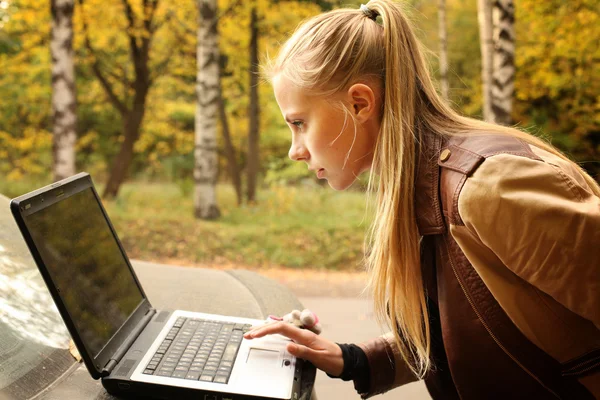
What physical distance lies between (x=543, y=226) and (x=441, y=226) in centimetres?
23

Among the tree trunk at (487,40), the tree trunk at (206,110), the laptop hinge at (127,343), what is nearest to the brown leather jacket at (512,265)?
the laptop hinge at (127,343)

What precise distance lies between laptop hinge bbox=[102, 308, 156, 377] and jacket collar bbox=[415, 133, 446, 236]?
679mm

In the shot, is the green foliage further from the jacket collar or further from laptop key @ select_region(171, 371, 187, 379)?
laptop key @ select_region(171, 371, 187, 379)

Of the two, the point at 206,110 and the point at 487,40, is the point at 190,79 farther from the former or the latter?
the point at 487,40

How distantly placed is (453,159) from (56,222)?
824mm

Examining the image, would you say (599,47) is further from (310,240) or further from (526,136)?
(526,136)

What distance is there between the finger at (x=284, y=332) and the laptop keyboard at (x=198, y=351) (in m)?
0.05

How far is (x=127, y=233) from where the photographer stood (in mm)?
5992

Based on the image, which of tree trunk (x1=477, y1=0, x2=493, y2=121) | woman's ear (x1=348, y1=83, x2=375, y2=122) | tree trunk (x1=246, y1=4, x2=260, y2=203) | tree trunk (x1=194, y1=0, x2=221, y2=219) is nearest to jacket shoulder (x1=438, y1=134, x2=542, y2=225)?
woman's ear (x1=348, y1=83, x2=375, y2=122)

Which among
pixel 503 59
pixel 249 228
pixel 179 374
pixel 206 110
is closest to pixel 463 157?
pixel 179 374

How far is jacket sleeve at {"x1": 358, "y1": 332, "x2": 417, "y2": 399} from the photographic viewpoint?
148 cm

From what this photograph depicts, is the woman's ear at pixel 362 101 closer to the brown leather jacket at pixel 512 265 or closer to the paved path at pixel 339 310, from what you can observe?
the brown leather jacket at pixel 512 265

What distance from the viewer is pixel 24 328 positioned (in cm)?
119

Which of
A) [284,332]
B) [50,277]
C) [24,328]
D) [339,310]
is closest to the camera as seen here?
[50,277]
